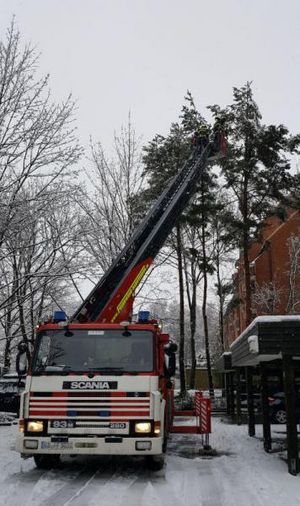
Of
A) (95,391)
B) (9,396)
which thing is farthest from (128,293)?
(9,396)

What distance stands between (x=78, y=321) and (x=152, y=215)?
12.4 ft

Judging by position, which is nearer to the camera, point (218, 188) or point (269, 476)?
point (269, 476)

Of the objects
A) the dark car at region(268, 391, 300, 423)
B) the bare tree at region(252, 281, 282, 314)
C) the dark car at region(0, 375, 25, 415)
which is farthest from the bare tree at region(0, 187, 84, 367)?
the bare tree at region(252, 281, 282, 314)

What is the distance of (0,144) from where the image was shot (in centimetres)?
1310

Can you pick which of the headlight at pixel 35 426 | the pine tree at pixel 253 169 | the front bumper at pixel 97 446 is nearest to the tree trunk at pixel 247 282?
the pine tree at pixel 253 169

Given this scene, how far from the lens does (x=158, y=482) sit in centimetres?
820

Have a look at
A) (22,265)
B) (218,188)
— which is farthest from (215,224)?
(22,265)

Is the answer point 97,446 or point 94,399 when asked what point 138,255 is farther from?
point 97,446

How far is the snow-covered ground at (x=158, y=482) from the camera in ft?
22.9

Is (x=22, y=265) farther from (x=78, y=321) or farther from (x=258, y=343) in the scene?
(x=258, y=343)

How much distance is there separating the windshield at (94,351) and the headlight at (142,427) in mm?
863

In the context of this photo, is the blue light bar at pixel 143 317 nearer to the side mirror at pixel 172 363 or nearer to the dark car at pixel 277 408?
the side mirror at pixel 172 363

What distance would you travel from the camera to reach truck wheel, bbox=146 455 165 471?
884 centimetres

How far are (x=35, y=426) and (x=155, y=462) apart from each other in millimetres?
2225
